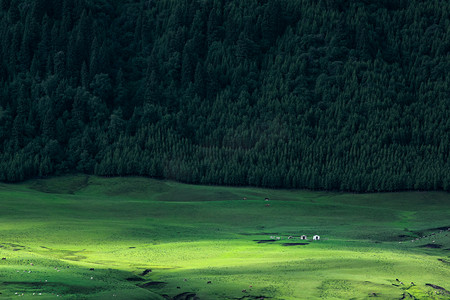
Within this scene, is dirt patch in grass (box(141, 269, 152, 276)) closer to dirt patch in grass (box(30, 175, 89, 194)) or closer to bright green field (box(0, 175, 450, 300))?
bright green field (box(0, 175, 450, 300))

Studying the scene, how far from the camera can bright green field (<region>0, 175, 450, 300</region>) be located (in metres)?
65.0

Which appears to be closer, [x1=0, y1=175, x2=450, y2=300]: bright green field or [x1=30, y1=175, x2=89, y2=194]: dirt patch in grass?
[x1=0, y1=175, x2=450, y2=300]: bright green field

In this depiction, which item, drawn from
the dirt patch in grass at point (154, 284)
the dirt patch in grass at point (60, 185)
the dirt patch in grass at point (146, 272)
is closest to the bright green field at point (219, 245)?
the dirt patch in grass at point (154, 284)

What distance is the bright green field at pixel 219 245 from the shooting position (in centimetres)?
6500

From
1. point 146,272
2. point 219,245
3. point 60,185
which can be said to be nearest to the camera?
point 146,272

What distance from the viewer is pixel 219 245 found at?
318ft

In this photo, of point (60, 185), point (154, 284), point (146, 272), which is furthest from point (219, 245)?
point (60, 185)

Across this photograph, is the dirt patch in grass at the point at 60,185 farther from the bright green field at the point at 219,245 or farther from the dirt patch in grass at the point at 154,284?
the dirt patch in grass at the point at 154,284

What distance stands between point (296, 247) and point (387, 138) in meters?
111

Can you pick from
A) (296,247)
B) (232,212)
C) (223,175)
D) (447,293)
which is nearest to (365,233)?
(296,247)

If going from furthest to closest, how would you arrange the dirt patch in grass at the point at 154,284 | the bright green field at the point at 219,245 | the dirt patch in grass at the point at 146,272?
the dirt patch in grass at the point at 146,272 → the dirt patch in grass at the point at 154,284 → the bright green field at the point at 219,245

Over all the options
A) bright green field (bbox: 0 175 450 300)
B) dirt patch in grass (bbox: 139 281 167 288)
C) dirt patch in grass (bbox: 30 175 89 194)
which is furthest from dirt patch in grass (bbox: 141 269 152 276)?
dirt patch in grass (bbox: 30 175 89 194)

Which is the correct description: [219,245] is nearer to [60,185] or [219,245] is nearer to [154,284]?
[154,284]

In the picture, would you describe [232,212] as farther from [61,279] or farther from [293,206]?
[61,279]
